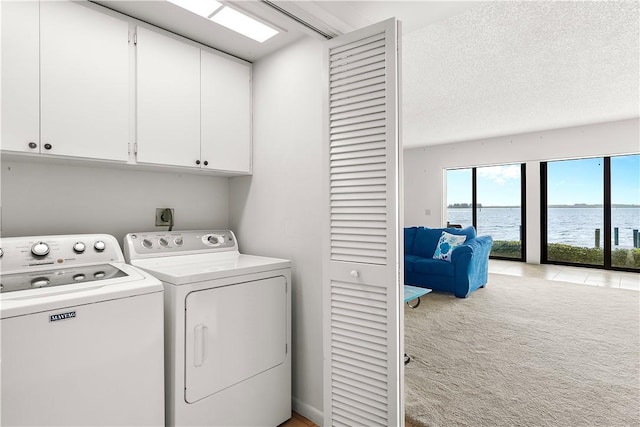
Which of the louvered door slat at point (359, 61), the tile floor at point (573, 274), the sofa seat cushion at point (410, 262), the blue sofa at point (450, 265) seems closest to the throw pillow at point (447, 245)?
the blue sofa at point (450, 265)

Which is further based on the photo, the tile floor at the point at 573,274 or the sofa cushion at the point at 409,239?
the sofa cushion at the point at 409,239

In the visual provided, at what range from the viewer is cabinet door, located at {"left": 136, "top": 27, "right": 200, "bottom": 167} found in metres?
1.85

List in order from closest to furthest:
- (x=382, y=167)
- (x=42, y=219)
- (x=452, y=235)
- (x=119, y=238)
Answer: (x=382, y=167), (x=42, y=219), (x=119, y=238), (x=452, y=235)

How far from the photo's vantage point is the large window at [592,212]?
19.2ft

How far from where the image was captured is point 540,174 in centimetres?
661

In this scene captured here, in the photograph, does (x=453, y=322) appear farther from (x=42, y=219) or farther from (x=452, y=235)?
(x=42, y=219)

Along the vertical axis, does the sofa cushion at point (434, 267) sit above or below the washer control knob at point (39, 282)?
below

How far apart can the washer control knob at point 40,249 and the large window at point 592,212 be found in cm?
766

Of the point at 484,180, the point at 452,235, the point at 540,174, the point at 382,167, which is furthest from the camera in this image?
the point at 484,180

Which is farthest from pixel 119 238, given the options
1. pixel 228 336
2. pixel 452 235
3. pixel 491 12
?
pixel 452 235

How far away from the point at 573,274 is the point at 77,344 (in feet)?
22.8

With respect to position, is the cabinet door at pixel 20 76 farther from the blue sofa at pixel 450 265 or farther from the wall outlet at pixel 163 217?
the blue sofa at pixel 450 265

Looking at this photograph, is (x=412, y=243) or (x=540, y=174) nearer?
(x=412, y=243)

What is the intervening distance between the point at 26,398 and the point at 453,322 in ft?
11.1
